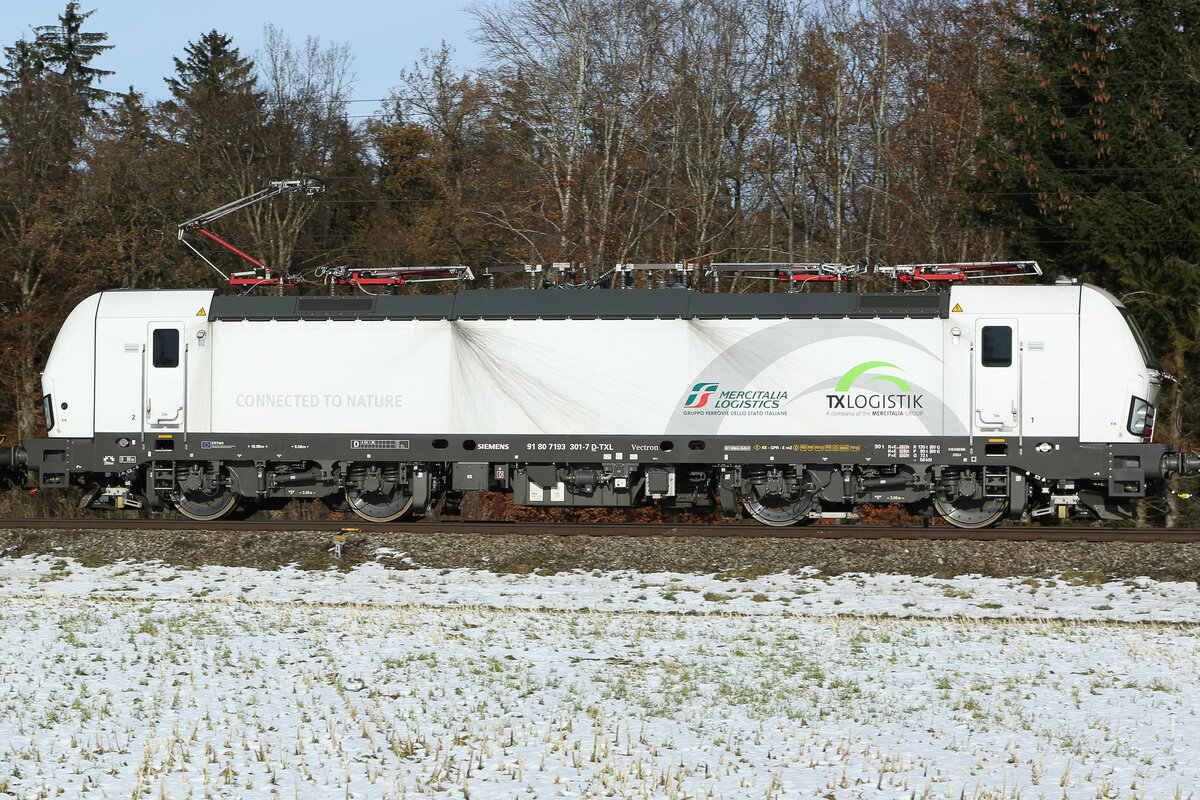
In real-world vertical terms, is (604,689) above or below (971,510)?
below

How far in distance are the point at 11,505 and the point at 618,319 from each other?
64.9 ft

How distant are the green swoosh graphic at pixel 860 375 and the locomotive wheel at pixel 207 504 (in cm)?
941

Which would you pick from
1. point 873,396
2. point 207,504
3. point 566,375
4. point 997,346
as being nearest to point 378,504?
point 207,504

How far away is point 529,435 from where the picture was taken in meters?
17.0

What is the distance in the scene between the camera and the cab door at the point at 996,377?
53.0 ft

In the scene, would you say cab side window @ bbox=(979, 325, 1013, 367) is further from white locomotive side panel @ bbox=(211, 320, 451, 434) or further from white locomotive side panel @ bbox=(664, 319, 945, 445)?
white locomotive side panel @ bbox=(211, 320, 451, 434)

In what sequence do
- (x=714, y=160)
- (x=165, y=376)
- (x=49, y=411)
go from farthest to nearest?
(x=714, y=160) < (x=49, y=411) < (x=165, y=376)

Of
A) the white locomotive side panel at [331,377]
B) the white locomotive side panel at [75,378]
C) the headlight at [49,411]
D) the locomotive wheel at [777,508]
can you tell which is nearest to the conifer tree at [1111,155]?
the locomotive wheel at [777,508]

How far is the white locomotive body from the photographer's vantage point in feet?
53.0

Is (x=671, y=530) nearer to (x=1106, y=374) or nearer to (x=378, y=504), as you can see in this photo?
(x=378, y=504)

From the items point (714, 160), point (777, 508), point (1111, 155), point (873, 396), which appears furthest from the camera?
point (714, 160)

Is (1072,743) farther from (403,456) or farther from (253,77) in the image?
(253,77)

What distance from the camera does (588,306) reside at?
1691 cm

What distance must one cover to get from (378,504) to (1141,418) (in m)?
11.1
